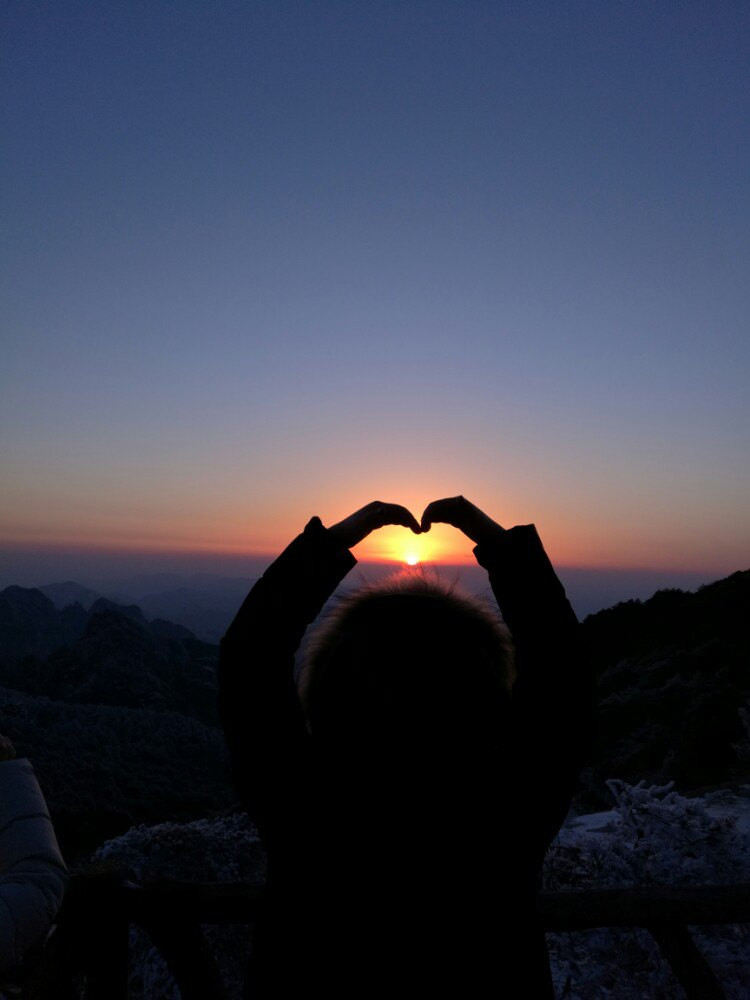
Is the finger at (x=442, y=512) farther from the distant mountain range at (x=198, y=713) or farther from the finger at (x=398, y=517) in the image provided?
the distant mountain range at (x=198, y=713)

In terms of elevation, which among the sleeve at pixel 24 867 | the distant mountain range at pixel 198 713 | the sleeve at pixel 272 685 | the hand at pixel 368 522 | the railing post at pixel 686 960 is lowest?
the distant mountain range at pixel 198 713

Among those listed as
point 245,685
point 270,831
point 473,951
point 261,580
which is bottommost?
point 473,951

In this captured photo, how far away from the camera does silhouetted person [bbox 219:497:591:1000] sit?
4.62 ft

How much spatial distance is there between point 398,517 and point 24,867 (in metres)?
1.75

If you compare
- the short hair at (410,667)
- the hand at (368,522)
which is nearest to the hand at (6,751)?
the short hair at (410,667)

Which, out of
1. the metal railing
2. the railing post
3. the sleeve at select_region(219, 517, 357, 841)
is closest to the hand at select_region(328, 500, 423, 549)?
the sleeve at select_region(219, 517, 357, 841)

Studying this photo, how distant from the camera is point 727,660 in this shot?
21.1 m

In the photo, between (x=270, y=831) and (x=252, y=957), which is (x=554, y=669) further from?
(x=252, y=957)

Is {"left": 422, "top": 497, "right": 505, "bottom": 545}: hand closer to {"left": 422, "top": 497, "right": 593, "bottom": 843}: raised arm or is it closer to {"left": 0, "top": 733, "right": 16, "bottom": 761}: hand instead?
{"left": 422, "top": 497, "right": 593, "bottom": 843}: raised arm

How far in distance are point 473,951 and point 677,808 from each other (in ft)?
20.5

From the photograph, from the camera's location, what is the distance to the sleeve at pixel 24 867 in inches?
79.0

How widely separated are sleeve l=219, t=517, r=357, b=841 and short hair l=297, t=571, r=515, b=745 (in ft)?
0.23

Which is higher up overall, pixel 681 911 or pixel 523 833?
pixel 523 833

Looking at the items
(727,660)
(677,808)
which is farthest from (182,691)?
(677,808)
